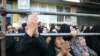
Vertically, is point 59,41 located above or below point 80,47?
above

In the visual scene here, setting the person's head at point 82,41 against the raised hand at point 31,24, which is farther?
the person's head at point 82,41

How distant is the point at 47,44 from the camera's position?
12.0ft

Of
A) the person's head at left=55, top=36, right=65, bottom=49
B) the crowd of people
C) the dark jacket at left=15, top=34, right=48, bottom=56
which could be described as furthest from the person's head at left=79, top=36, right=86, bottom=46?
the dark jacket at left=15, top=34, right=48, bottom=56

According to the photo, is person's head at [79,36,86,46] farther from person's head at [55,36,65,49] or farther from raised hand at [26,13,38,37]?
raised hand at [26,13,38,37]

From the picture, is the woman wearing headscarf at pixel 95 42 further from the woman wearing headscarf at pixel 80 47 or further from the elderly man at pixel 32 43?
the elderly man at pixel 32 43

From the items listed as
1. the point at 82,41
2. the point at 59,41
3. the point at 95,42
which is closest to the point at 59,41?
the point at 59,41

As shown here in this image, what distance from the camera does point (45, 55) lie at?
142 inches

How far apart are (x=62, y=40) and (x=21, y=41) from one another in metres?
0.55

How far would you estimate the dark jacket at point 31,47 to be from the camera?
3.26 m

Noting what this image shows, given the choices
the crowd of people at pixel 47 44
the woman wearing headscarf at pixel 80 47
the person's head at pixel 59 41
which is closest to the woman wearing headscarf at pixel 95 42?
the crowd of people at pixel 47 44

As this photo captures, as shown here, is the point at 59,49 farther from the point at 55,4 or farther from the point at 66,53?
the point at 55,4

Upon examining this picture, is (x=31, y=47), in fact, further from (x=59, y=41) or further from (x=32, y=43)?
(x=59, y=41)

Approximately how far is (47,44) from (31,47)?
0.22 metres

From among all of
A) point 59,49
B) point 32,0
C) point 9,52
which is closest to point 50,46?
point 59,49
